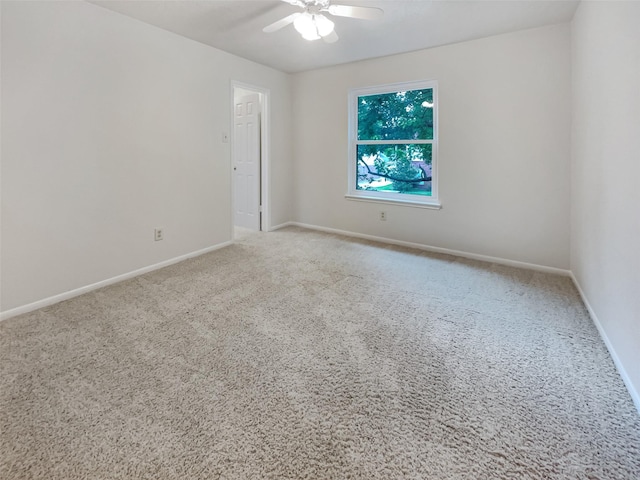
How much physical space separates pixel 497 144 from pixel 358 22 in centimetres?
184

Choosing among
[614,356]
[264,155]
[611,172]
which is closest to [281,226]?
[264,155]

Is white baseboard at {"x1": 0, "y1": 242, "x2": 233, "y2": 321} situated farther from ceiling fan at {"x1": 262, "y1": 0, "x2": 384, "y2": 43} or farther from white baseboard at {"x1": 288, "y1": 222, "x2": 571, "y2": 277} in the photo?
ceiling fan at {"x1": 262, "y1": 0, "x2": 384, "y2": 43}

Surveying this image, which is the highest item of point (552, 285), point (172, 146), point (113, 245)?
point (172, 146)

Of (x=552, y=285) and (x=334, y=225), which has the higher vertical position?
(x=334, y=225)

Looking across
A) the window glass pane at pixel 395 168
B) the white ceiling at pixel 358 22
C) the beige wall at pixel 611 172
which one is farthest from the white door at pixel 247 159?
the beige wall at pixel 611 172

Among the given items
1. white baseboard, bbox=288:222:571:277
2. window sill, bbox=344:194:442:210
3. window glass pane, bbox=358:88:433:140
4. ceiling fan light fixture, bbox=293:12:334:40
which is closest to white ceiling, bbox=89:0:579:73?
ceiling fan light fixture, bbox=293:12:334:40

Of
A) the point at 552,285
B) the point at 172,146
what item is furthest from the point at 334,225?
the point at 552,285

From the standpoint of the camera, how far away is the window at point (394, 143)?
4129 millimetres

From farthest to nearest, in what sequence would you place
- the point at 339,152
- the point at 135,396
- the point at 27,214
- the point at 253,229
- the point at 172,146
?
the point at 253,229, the point at 339,152, the point at 172,146, the point at 27,214, the point at 135,396

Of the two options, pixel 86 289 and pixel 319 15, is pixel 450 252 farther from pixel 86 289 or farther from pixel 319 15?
pixel 86 289

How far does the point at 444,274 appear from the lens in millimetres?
3379

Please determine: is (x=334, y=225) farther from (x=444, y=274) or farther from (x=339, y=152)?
(x=444, y=274)

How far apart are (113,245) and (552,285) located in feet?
12.9

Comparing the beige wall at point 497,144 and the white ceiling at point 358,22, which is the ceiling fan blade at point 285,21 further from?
the beige wall at point 497,144
